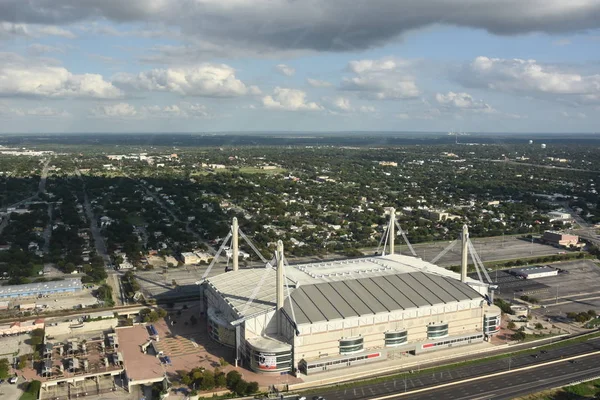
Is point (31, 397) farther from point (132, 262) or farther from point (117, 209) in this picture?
point (117, 209)

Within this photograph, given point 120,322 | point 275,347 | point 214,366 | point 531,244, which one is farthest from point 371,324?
Result: point 531,244

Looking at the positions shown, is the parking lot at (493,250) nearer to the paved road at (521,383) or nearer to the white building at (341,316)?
the white building at (341,316)

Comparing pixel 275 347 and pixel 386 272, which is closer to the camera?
pixel 275 347

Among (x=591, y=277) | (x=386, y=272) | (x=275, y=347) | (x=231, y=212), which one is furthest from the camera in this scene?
(x=231, y=212)

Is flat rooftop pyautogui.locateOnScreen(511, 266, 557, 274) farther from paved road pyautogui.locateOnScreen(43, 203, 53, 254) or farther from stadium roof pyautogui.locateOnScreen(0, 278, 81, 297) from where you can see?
paved road pyautogui.locateOnScreen(43, 203, 53, 254)

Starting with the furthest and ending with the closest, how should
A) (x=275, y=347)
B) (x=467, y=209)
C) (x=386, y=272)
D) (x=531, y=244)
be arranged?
(x=467, y=209), (x=531, y=244), (x=386, y=272), (x=275, y=347)

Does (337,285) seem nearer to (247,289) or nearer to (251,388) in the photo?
(247,289)
